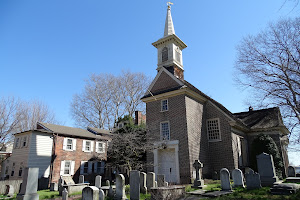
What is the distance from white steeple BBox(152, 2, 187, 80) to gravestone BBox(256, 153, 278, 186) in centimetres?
1259

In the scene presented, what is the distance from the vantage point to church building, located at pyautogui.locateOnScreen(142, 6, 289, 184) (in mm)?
19016

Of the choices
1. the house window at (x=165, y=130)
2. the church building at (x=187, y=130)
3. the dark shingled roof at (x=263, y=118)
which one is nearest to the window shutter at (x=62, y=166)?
the church building at (x=187, y=130)

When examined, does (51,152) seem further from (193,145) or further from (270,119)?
(270,119)

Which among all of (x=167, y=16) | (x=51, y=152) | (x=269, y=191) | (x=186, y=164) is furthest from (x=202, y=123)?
(x=51, y=152)

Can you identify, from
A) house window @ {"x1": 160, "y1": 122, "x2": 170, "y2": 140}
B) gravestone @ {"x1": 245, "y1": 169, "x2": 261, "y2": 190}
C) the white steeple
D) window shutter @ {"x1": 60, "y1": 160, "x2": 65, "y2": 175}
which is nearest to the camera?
gravestone @ {"x1": 245, "y1": 169, "x2": 261, "y2": 190}

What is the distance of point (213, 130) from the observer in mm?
21484

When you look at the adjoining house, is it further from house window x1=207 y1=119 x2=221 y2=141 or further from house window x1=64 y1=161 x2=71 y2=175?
house window x1=207 y1=119 x2=221 y2=141

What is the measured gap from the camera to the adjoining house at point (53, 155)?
23.2m

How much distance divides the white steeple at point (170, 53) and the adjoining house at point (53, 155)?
1384 cm

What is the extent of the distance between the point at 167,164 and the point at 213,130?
583 centimetres

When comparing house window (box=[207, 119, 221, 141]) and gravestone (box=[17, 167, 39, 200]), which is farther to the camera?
house window (box=[207, 119, 221, 141])

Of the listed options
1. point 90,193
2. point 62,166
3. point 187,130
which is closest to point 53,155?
point 62,166

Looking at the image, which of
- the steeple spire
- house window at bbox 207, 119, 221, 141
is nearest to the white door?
house window at bbox 207, 119, 221, 141

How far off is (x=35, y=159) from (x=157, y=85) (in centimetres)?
1524
